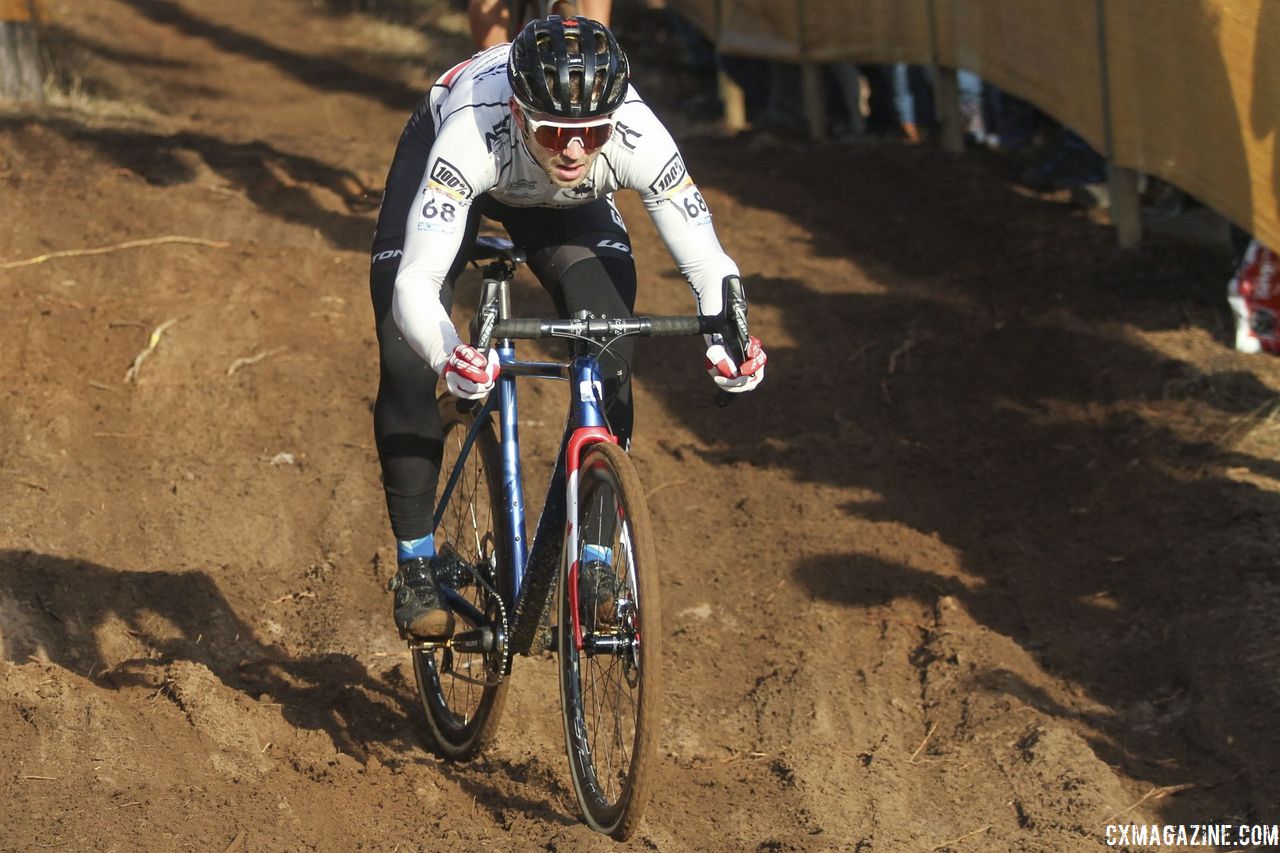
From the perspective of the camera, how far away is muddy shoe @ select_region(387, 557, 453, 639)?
15.3ft

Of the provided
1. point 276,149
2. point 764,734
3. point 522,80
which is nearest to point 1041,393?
point 764,734

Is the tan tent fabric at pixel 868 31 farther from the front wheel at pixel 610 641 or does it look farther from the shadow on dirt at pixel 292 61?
the front wheel at pixel 610 641

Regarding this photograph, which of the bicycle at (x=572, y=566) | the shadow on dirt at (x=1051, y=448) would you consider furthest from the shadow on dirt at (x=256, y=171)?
the bicycle at (x=572, y=566)

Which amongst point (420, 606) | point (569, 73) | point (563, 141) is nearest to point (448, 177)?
point (563, 141)

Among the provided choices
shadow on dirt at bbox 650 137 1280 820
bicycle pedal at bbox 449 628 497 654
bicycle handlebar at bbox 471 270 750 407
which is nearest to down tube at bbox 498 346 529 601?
bicycle pedal at bbox 449 628 497 654

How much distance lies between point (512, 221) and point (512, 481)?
0.86 m

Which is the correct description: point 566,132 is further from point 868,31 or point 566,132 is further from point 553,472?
point 868,31

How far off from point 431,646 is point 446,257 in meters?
1.26

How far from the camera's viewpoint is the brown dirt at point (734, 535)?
473cm

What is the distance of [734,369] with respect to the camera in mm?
4199

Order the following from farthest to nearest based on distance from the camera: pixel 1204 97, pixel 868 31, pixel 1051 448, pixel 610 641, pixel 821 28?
1. pixel 821 28
2. pixel 868 31
3. pixel 1204 97
4. pixel 1051 448
5. pixel 610 641

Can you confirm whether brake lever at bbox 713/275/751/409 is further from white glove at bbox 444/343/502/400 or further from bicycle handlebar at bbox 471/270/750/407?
white glove at bbox 444/343/502/400

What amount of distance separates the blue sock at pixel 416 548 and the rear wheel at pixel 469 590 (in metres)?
0.15

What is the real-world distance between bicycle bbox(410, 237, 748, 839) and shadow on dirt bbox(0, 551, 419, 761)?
16.0 inches
